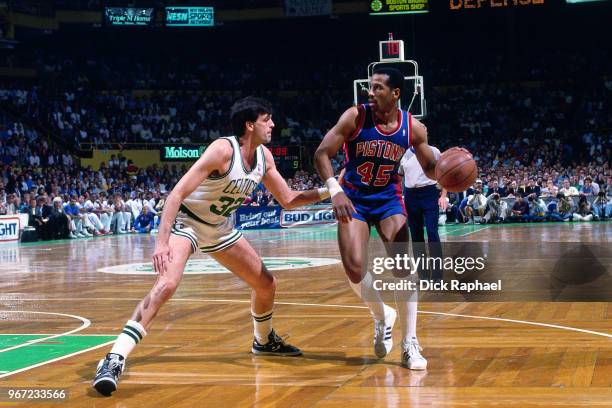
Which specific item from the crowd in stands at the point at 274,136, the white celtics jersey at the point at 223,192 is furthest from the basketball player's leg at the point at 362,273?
the crowd in stands at the point at 274,136

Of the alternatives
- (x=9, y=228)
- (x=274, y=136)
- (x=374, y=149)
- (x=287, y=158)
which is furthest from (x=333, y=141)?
(x=274, y=136)

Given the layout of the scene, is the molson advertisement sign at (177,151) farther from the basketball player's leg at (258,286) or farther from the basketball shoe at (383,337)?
the basketball shoe at (383,337)

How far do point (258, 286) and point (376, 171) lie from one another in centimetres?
118

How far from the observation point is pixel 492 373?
5.54 metres

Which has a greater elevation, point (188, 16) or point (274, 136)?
point (188, 16)

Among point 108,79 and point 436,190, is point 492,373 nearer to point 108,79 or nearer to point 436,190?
point 436,190

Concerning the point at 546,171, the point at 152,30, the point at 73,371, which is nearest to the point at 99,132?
the point at 152,30

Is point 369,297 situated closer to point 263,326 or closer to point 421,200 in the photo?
point 263,326

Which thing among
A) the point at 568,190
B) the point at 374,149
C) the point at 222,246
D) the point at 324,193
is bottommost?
the point at 568,190

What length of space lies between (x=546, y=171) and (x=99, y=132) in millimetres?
18047

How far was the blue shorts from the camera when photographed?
6.29 metres

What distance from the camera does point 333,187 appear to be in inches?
233

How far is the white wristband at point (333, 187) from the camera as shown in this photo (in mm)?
5891

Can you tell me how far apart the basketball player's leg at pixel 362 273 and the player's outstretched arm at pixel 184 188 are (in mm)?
974
